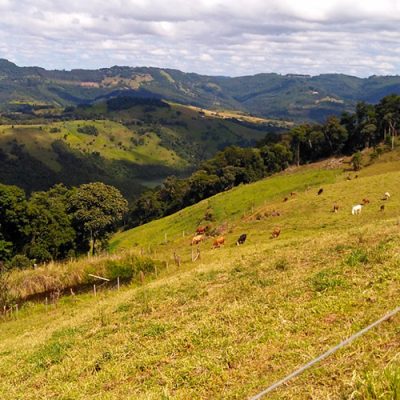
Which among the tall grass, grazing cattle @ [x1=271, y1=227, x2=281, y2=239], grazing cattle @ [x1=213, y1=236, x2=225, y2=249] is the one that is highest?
grazing cattle @ [x1=271, y1=227, x2=281, y2=239]

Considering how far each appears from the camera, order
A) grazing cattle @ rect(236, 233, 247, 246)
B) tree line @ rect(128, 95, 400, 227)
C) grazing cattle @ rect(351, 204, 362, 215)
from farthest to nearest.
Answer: tree line @ rect(128, 95, 400, 227), grazing cattle @ rect(351, 204, 362, 215), grazing cattle @ rect(236, 233, 247, 246)

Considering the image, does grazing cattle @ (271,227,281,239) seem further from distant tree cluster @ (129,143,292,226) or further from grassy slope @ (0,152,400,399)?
distant tree cluster @ (129,143,292,226)

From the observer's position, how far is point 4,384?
15.6 m

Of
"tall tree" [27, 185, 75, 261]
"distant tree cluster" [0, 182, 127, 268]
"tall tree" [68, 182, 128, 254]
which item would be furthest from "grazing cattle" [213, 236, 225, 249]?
"tall tree" [27, 185, 75, 261]

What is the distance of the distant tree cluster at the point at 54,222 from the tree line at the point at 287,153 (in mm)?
47640

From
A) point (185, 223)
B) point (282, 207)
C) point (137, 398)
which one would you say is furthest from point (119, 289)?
point (185, 223)

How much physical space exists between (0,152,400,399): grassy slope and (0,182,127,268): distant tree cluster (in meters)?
49.2

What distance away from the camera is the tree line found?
428 feet

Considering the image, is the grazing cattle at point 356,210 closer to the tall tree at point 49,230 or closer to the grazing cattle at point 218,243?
the grazing cattle at point 218,243

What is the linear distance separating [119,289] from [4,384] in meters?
20.2

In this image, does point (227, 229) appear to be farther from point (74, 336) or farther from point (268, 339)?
point (268, 339)

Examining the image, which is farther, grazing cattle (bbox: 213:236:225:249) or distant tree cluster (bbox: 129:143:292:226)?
distant tree cluster (bbox: 129:143:292:226)

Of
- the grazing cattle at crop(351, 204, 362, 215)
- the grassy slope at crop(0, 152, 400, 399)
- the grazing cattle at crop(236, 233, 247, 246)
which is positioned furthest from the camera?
the grazing cattle at crop(351, 204, 362, 215)

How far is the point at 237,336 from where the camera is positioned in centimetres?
1459
